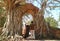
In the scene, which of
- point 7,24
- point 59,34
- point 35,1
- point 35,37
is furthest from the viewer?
point 59,34

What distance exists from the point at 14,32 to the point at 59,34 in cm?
519

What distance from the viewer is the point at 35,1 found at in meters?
12.2

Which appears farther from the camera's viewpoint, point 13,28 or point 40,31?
point 40,31

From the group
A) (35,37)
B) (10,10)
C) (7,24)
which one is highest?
(10,10)

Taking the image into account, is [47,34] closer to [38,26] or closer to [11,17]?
[38,26]

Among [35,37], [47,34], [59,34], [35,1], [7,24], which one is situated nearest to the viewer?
[7,24]

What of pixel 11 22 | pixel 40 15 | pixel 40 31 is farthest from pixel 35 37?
pixel 11 22

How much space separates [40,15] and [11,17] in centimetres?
201

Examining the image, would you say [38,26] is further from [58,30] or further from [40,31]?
[58,30]

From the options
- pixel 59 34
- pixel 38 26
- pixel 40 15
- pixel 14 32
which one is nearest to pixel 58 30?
pixel 59 34

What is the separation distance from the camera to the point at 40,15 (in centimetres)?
1252

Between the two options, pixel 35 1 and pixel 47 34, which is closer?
pixel 35 1

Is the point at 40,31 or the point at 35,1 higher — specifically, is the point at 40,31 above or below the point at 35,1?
below

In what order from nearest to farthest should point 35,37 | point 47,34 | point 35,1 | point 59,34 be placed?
1. point 35,1
2. point 35,37
3. point 47,34
4. point 59,34
